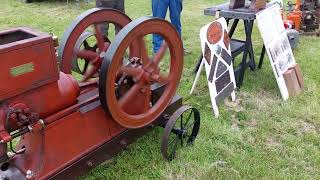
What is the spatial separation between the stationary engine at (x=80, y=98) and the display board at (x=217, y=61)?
65cm

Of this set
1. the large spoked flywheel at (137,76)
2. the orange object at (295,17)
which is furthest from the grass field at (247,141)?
the orange object at (295,17)

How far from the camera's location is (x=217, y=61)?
377cm

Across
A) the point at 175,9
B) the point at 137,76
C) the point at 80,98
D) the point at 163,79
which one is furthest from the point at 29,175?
the point at 175,9

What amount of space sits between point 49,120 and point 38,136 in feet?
0.42

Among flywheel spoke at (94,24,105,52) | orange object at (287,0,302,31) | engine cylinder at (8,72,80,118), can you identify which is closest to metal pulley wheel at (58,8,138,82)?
flywheel spoke at (94,24,105,52)

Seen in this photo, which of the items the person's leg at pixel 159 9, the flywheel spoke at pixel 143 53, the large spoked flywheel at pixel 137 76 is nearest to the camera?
the large spoked flywheel at pixel 137 76

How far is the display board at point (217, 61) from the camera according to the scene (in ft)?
12.0

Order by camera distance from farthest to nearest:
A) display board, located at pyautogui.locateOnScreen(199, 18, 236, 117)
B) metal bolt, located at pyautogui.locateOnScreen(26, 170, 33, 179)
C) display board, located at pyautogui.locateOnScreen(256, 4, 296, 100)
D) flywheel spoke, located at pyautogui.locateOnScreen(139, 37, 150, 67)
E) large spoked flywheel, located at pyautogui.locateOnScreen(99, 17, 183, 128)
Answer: display board, located at pyautogui.locateOnScreen(256, 4, 296, 100)
display board, located at pyautogui.locateOnScreen(199, 18, 236, 117)
flywheel spoke, located at pyautogui.locateOnScreen(139, 37, 150, 67)
large spoked flywheel, located at pyautogui.locateOnScreen(99, 17, 183, 128)
metal bolt, located at pyautogui.locateOnScreen(26, 170, 33, 179)

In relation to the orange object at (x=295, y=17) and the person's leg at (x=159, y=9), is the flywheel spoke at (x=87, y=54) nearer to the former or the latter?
the person's leg at (x=159, y=9)

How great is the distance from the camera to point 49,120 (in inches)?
90.1

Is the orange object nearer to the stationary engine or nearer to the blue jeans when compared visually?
the blue jeans

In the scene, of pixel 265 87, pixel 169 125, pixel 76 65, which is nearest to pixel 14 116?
pixel 76 65

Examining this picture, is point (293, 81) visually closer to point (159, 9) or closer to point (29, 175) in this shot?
point (159, 9)

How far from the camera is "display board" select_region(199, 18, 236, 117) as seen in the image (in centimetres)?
367
